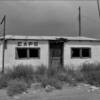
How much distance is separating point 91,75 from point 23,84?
187 inches

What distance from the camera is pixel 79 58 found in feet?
55.5

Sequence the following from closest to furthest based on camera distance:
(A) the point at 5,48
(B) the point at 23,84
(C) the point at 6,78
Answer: (B) the point at 23,84
(C) the point at 6,78
(A) the point at 5,48

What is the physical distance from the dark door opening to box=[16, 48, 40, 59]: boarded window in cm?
125

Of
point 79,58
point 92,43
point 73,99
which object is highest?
point 92,43

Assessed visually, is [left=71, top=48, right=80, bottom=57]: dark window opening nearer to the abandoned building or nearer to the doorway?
the abandoned building

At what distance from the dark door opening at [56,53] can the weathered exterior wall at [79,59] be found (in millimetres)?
609

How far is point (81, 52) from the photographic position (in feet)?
55.9

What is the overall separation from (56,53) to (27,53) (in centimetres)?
248

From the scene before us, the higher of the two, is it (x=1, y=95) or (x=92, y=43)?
(x=92, y=43)

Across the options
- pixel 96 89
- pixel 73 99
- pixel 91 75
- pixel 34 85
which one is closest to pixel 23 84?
pixel 34 85

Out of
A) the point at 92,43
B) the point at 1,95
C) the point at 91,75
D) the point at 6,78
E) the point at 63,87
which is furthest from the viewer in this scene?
the point at 92,43

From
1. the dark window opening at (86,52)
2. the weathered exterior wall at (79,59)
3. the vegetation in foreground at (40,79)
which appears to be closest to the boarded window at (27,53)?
the vegetation in foreground at (40,79)

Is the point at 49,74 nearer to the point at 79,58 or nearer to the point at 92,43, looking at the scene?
the point at 79,58

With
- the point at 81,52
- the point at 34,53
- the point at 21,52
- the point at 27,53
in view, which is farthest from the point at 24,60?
the point at 81,52
